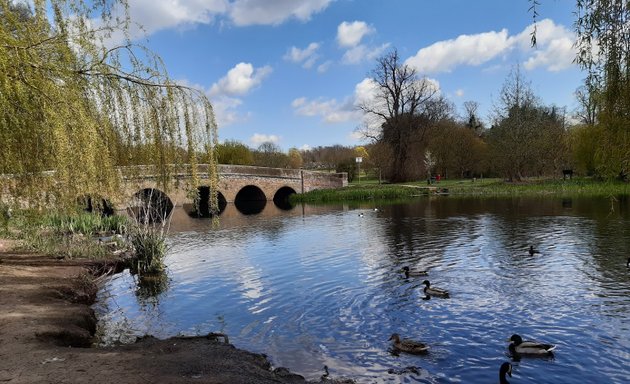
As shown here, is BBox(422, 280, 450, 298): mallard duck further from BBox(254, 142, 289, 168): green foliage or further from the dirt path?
BBox(254, 142, 289, 168): green foliage

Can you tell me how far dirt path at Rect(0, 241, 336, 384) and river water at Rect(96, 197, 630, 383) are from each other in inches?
29.5

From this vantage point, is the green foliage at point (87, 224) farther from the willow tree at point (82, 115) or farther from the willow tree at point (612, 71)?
the willow tree at point (612, 71)

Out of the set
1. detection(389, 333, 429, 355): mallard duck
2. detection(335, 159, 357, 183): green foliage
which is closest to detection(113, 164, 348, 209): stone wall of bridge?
detection(335, 159, 357, 183): green foliage

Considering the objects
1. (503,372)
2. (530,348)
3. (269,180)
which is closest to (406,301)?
(530,348)

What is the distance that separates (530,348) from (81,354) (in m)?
6.96

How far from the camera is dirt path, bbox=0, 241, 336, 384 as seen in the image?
5.94 meters

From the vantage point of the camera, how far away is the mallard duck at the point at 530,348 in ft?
24.9

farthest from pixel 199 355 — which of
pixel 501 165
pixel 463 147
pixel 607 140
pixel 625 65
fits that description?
pixel 463 147

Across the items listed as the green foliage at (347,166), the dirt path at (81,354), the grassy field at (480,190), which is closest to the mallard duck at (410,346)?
the dirt path at (81,354)

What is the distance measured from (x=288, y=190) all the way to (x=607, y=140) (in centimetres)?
5251

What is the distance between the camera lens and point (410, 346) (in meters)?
7.97

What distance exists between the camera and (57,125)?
593cm

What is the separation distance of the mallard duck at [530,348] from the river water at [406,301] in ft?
0.40

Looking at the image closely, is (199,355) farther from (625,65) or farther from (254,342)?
(625,65)
